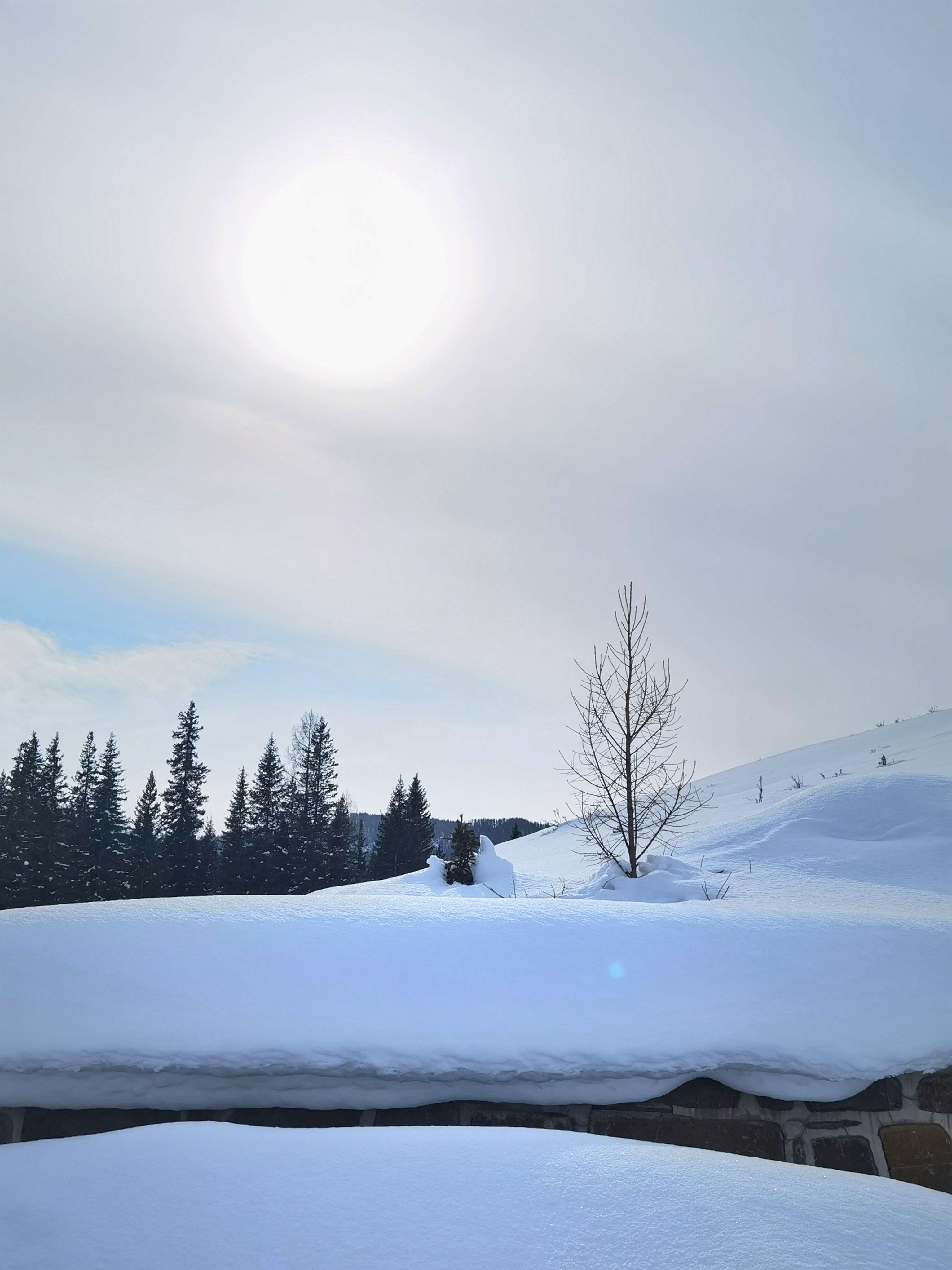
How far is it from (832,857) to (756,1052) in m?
5.01

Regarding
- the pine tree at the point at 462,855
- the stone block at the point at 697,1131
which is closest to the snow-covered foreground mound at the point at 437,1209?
the stone block at the point at 697,1131

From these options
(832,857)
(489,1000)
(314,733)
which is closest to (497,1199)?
(489,1000)

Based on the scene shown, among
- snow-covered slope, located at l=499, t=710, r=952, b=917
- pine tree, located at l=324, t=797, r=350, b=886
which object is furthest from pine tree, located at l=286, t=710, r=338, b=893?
snow-covered slope, located at l=499, t=710, r=952, b=917

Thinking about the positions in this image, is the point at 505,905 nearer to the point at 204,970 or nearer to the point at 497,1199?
the point at 204,970

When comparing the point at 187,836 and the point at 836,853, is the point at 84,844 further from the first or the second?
the point at 836,853

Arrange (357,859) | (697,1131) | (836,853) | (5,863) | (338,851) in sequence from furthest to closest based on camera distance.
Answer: (357,859) < (338,851) < (5,863) < (836,853) < (697,1131)

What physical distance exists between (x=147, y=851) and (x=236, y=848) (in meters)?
3.52

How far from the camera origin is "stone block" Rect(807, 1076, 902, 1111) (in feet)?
9.10

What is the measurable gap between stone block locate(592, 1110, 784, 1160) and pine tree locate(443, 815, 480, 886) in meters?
8.02

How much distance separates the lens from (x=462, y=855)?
11695 mm

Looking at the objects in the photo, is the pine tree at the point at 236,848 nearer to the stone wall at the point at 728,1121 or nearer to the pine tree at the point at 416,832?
the pine tree at the point at 416,832

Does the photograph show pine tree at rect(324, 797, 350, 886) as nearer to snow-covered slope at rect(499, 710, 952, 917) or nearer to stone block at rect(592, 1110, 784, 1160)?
snow-covered slope at rect(499, 710, 952, 917)

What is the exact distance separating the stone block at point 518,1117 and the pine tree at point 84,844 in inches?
1243

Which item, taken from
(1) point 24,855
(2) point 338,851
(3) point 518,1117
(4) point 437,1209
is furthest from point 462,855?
(1) point 24,855
